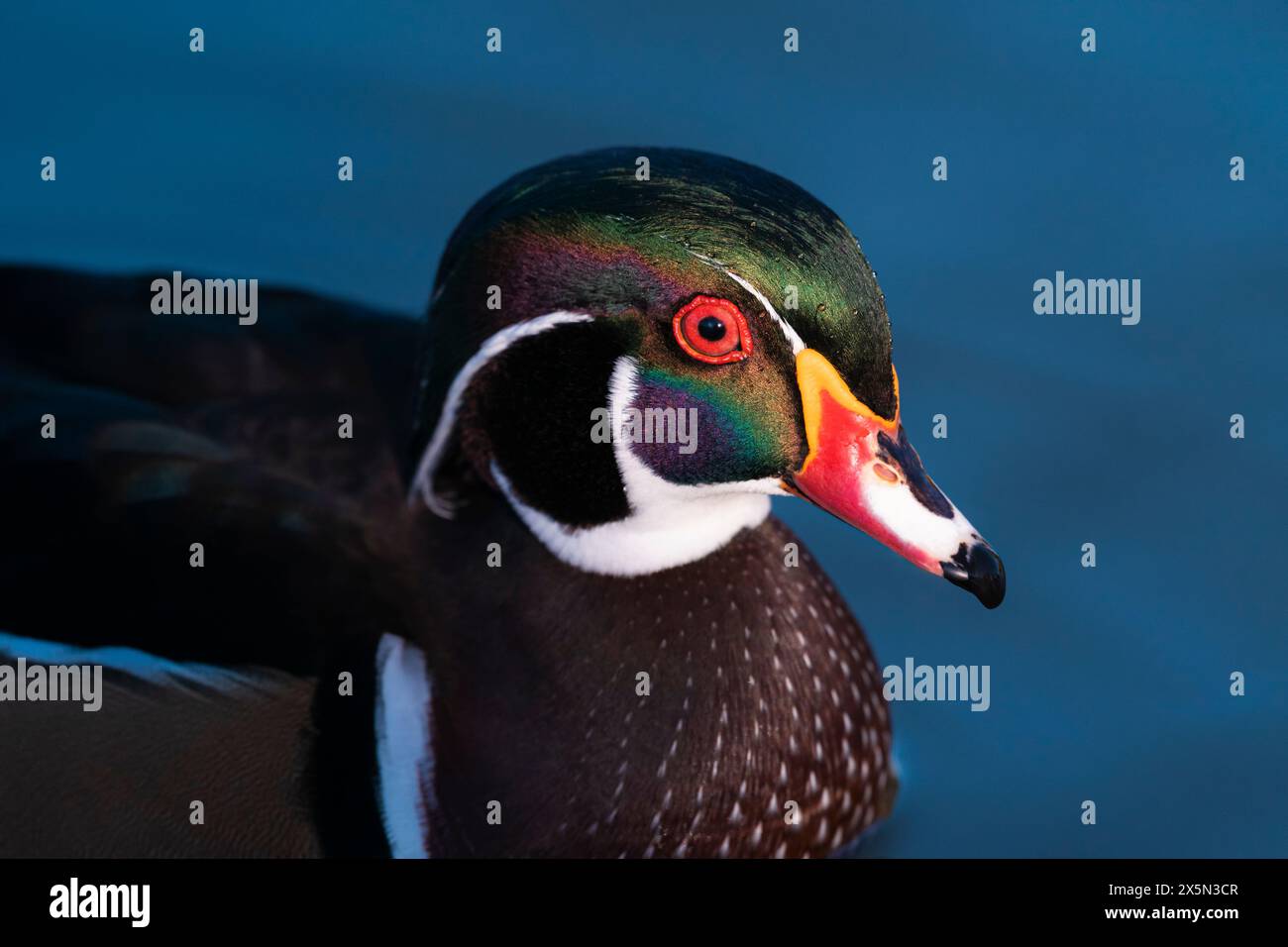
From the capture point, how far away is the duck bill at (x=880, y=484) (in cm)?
371

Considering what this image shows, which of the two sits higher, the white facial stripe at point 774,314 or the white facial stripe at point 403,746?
the white facial stripe at point 774,314

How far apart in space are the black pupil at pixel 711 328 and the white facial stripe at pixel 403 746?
3.12 feet

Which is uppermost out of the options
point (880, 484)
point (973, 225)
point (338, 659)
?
point (973, 225)

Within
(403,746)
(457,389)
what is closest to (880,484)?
(457,389)

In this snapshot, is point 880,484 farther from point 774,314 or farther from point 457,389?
point 457,389

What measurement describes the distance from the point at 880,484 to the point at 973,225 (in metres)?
2.66

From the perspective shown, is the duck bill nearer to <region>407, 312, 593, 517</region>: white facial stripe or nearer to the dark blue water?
<region>407, 312, 593, 517</region>: white facial stripe

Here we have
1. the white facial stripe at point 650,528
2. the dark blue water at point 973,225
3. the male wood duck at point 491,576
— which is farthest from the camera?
the dark blue water at point 973,225

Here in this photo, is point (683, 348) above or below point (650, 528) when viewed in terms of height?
above

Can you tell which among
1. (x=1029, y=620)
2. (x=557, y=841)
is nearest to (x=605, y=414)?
(x=557, y=841)

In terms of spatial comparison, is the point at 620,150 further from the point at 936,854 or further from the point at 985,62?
the point at 985,62

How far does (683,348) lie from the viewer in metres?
3.74

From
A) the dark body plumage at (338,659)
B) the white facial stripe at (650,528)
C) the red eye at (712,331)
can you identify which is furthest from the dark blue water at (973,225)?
the red eye at (712,331)

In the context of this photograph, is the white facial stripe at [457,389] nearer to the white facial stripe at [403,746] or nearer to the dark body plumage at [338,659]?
the dark body plumage at [338,659]
